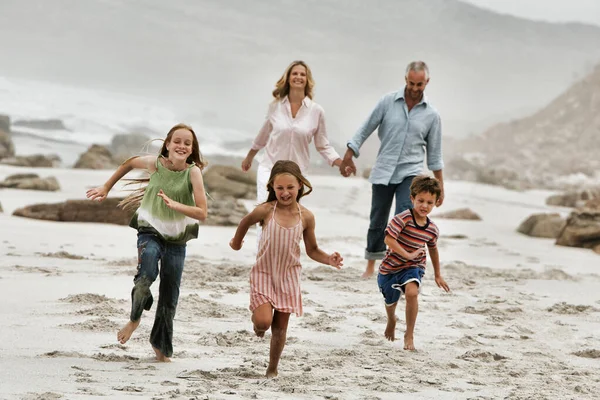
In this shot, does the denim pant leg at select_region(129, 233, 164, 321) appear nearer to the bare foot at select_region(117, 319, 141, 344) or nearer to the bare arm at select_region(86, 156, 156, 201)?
the bare foot at select_region(117, 319, 141, 344)

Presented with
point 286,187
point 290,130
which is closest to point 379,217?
point 290,130

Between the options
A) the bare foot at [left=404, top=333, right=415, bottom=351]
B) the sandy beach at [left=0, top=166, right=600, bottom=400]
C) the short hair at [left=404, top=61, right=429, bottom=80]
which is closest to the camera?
the sandy beach at [left=0, top=166, right=600, bottom=400]

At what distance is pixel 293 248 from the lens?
4.32 metres

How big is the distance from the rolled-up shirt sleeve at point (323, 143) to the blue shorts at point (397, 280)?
1929 millimetres

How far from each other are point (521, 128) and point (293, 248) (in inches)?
1997

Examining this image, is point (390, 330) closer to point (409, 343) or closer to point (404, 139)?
point (409, 343)

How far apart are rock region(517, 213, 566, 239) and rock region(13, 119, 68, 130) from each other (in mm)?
32955

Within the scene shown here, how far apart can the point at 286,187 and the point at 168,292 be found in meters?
0.86

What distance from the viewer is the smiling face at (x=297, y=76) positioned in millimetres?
6859

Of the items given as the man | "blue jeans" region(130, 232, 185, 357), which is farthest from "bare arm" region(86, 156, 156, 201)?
the man

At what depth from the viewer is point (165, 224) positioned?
4.49 meters

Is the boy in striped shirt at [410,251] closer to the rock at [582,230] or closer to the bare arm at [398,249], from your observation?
the bare arm at [398,249]

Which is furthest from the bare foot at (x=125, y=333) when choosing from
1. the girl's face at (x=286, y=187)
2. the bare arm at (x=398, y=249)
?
the bare arm at (x=398, y=249)

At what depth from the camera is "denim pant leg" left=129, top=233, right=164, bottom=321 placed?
14.3 feet
